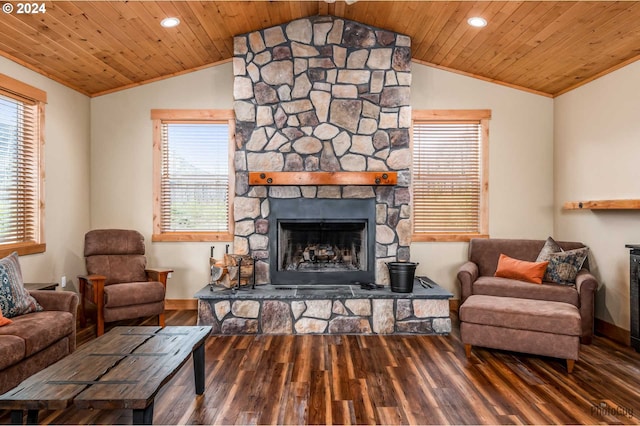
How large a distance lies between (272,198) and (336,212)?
0.75 metres

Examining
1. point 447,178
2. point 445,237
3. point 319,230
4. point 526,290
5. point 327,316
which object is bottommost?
point 327,316

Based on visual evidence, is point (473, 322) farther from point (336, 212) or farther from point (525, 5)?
point (525, 5)

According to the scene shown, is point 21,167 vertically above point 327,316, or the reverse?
point 21,167

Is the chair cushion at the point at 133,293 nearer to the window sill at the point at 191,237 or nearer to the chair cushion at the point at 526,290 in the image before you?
the window sill at the point at 191,237

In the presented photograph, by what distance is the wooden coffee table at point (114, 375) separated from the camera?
190cm

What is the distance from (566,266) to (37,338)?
186 inches

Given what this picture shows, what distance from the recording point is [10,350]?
265cm

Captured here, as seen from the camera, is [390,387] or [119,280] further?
[119,280]

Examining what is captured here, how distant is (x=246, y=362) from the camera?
3598mm

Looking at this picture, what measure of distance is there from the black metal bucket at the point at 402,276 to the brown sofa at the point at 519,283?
0.55 meters

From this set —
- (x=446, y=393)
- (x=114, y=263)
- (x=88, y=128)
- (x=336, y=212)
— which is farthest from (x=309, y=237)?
(x=88, y=128)

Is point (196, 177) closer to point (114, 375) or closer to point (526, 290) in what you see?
point (114, 375)

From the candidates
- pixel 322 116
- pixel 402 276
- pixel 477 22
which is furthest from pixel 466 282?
pixel 477 22

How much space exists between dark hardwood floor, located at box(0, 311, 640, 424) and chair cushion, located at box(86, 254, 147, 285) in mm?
1409
